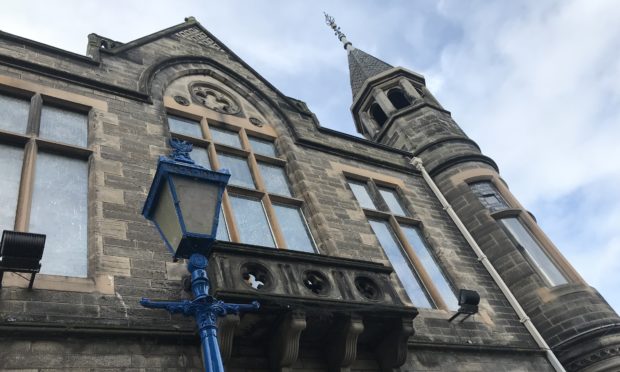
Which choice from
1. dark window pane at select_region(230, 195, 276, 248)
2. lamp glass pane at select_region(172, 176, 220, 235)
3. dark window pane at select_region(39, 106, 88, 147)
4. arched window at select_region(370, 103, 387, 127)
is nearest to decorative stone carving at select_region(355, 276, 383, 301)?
dark window pane at select_region(230, 195, 276, 248)

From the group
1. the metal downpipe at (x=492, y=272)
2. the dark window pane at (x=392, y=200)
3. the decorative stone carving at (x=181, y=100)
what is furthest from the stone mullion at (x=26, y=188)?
the metal downpipe at (x=492, y=272)

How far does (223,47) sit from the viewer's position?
1236 cm

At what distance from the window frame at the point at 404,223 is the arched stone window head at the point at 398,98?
6246 millimetres

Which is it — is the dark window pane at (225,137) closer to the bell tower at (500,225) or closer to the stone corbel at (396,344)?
the stone corbel at (396,344)

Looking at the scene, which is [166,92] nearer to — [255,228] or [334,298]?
[255,228]

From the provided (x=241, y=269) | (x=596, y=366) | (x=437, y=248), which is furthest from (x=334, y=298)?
(x=596, y=366)

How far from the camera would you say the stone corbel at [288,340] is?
5.68 metres

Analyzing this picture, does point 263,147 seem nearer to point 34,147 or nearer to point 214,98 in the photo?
point 214,98

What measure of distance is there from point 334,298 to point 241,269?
1.17 metres

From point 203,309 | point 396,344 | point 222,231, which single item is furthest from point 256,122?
point 203,309

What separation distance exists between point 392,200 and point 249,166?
3261mm

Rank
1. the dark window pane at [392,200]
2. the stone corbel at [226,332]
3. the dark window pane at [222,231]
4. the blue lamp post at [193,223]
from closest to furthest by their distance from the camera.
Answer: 1. the blue lamp post at [193,223]
2. the stone corbel at [226,332]
3. the dark window pane at [222,231]
4. the dark window pane at [392,200]

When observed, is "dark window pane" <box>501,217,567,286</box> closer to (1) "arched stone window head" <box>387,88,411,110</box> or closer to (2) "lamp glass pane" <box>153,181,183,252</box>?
(1) "arched stone window head" <box>387,88,411,110</box>

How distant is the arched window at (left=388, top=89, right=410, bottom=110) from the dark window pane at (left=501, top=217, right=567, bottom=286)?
660cm
